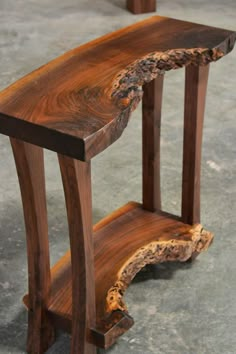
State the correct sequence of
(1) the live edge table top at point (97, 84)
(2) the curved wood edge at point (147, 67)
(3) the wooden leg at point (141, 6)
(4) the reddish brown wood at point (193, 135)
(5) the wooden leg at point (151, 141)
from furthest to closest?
(3) the wooden leg at point (141, 6) → (5) the wooden leg at point (151, 141) → (4) the reddish brown wood at point (193, 135) → (2) the curved wood edge at point (147, 67) → (1) the live edge table top at point (97, 84)

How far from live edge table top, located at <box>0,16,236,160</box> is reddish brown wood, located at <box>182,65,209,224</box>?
7 cm

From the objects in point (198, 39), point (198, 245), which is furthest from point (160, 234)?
point (198, 39)

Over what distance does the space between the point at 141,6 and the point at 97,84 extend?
267cm

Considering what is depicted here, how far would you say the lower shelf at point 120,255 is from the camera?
175 centimetres

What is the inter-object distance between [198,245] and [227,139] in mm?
881

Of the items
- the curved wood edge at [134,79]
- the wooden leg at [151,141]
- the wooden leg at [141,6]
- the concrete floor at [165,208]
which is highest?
the curved wood edge at [134,79]

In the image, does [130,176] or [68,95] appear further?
[130,176]

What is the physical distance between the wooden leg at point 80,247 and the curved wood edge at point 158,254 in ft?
0.40

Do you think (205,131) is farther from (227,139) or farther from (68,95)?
(68,95)

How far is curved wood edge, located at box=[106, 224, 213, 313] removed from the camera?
1831mm

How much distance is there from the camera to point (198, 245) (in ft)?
6.84

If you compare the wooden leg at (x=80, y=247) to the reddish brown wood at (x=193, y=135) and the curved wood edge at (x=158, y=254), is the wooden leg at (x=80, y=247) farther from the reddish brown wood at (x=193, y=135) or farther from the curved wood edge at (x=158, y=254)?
the reddish brown wood at (x=193, y=135)

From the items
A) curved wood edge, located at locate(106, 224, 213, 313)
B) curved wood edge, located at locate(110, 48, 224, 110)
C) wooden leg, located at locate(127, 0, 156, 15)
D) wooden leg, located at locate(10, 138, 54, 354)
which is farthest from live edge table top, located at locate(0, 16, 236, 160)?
wooden leg, located at locate(127, 0, 156, 15)

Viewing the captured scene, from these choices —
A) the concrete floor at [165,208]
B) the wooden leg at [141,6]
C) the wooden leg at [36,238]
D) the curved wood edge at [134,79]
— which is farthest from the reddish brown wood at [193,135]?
the wooden leg at [141,6]
